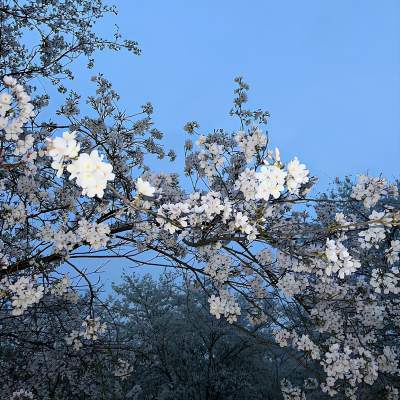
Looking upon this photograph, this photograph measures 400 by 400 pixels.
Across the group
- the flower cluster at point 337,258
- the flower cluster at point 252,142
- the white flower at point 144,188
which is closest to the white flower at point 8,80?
the white flower at point 144,188

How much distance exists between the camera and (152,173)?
3402 mm

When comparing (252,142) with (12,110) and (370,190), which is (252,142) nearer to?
(370,190)

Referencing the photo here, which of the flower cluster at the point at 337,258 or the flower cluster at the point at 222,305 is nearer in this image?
the flower cluster at the point at 337,258

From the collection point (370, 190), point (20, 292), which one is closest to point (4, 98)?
point (20, 292)

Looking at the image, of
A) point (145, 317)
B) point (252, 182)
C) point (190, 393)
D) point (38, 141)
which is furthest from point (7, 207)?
point (145, 317)

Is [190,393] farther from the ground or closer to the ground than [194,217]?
closer to the ground

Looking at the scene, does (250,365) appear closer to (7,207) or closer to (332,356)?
(332,356)

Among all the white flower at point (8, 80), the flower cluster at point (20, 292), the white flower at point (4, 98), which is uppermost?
the white flower at point (8, 80)

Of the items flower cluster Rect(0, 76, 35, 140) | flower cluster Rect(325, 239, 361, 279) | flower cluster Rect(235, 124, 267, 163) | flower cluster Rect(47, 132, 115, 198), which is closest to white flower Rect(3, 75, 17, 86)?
flower cluster Rect(0, 76, 35, 140)

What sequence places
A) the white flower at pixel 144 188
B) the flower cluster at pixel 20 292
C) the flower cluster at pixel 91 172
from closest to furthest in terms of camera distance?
the flower cluster at pixel 91 172
the white flower at pixel 144 188
the flower cluster at pixel 20 292

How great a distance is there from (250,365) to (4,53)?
24.3ft

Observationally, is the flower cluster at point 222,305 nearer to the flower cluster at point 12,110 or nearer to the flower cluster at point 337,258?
the flower cluster at point 337,258

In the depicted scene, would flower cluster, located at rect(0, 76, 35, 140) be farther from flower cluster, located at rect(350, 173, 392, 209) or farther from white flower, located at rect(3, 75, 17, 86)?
flower cluster, located at rect(350, 173, 392, 209)

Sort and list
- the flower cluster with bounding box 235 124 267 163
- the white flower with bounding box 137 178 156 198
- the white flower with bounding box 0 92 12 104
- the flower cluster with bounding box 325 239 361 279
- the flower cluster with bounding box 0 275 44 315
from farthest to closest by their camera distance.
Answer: the flower cluster with bounding box 235 124 267 163 → the flower cluster with bounding box 0 275 44 315 → the flower cluster with bounding box 325 239 361 279 → the white flower with bounding box 0 92 12 104 → the white flower with bounding box 137 178 156 198
